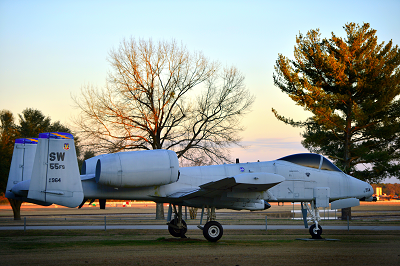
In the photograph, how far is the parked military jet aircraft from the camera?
1187 centimetres

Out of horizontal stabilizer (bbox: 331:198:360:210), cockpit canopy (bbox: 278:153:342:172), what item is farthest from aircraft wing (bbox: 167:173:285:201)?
horizontal stabilizer (bbox: 331:198:360:210)

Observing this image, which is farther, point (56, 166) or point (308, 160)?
point (308, 160)

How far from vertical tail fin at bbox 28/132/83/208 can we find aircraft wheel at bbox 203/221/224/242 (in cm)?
445

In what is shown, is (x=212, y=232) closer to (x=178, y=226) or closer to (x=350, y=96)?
(x=178, y=226)

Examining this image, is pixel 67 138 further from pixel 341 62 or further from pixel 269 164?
pixel 341 62

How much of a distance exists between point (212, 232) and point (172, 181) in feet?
7.95

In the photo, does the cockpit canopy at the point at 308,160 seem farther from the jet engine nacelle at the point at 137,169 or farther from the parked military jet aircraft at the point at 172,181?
the jet engine nacelle at the point at 137,169

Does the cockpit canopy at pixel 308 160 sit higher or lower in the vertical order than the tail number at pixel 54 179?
higher

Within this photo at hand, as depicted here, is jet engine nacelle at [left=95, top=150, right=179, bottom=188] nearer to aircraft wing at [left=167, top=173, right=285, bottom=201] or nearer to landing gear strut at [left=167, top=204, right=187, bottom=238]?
aircraft wing at [left=167, top=173, right=285, bottom=201]

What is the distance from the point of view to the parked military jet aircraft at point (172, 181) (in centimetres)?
1187

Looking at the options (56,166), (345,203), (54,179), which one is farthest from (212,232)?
(56,166)

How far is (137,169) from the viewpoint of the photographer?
1254 cm

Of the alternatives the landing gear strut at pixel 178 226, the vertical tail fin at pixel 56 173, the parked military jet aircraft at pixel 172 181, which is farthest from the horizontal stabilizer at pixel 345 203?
the vertical tail fin at pixel 56 173

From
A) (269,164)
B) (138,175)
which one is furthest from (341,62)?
(138,175)
